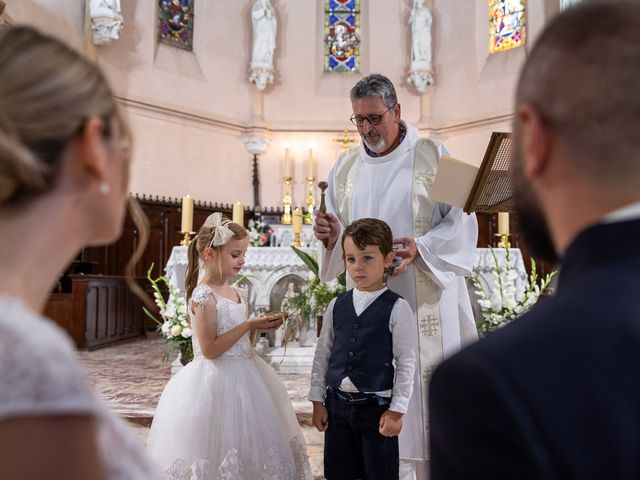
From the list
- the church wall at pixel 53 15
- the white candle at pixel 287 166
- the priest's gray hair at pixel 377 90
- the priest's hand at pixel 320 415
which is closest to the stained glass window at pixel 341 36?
the white candle at pixel 287 166

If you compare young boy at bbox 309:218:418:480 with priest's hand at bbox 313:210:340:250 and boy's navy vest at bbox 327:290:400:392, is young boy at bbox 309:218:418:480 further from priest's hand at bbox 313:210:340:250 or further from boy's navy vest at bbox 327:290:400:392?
priest's hand at bbox 313:210:340:250

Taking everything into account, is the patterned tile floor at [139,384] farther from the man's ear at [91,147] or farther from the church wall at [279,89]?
the church wall at [279,89]

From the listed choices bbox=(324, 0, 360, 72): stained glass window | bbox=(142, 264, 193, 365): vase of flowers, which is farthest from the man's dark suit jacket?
bbox=(324, 0, 360, 72): stained glass window

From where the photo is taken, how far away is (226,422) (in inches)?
124

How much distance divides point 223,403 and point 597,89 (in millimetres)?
2641

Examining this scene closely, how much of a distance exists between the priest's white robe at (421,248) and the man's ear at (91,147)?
2.31 m

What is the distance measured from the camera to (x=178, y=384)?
3.28m

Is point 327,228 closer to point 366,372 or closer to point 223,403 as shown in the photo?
point 366,372

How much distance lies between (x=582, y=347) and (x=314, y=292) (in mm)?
5564

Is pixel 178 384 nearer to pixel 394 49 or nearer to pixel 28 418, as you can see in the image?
pixel 28 418

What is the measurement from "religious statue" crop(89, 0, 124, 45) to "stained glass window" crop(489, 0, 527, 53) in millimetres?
6858

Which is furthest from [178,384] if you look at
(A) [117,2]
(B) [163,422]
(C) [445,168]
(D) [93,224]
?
(A) [117,2]

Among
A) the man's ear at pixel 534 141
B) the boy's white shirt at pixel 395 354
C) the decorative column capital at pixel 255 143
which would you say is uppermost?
the decorative column capital at pixel 255 143

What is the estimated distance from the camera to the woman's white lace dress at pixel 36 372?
81 centimetres
